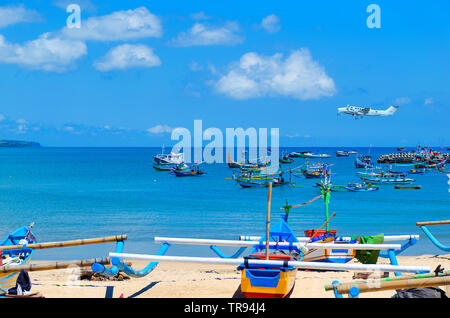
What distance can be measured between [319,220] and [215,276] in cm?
1964

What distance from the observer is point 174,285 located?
12.8 m

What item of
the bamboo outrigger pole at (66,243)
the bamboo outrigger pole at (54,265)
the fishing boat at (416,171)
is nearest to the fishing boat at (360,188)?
the fishing boat at (416,171)

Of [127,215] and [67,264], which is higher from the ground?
[67,264]

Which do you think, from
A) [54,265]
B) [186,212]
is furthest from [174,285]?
[186,212]

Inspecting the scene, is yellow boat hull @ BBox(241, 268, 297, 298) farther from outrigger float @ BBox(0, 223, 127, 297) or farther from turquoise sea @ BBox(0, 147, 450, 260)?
turquoise sea @ BBox(0, 147, 450, 260)

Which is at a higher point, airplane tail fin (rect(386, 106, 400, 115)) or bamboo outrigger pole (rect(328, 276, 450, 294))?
airplane tail fin (rect(386, 106, 400, 115))

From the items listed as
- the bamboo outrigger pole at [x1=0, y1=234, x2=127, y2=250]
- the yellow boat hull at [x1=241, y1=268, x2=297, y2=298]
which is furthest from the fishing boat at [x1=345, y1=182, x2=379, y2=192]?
the yellow boat hull at [x1=241, y1=268, x2=297, y2=298]

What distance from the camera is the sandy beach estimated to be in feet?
37.8

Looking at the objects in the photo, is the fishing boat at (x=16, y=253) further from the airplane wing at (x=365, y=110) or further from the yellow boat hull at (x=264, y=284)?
the airplane wing at (x=365, y=110)

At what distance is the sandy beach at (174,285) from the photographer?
→ 454 inches

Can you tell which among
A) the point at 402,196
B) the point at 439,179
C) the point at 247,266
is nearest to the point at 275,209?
the point at 402,196

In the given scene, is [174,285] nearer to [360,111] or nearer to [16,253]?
[16,253]
